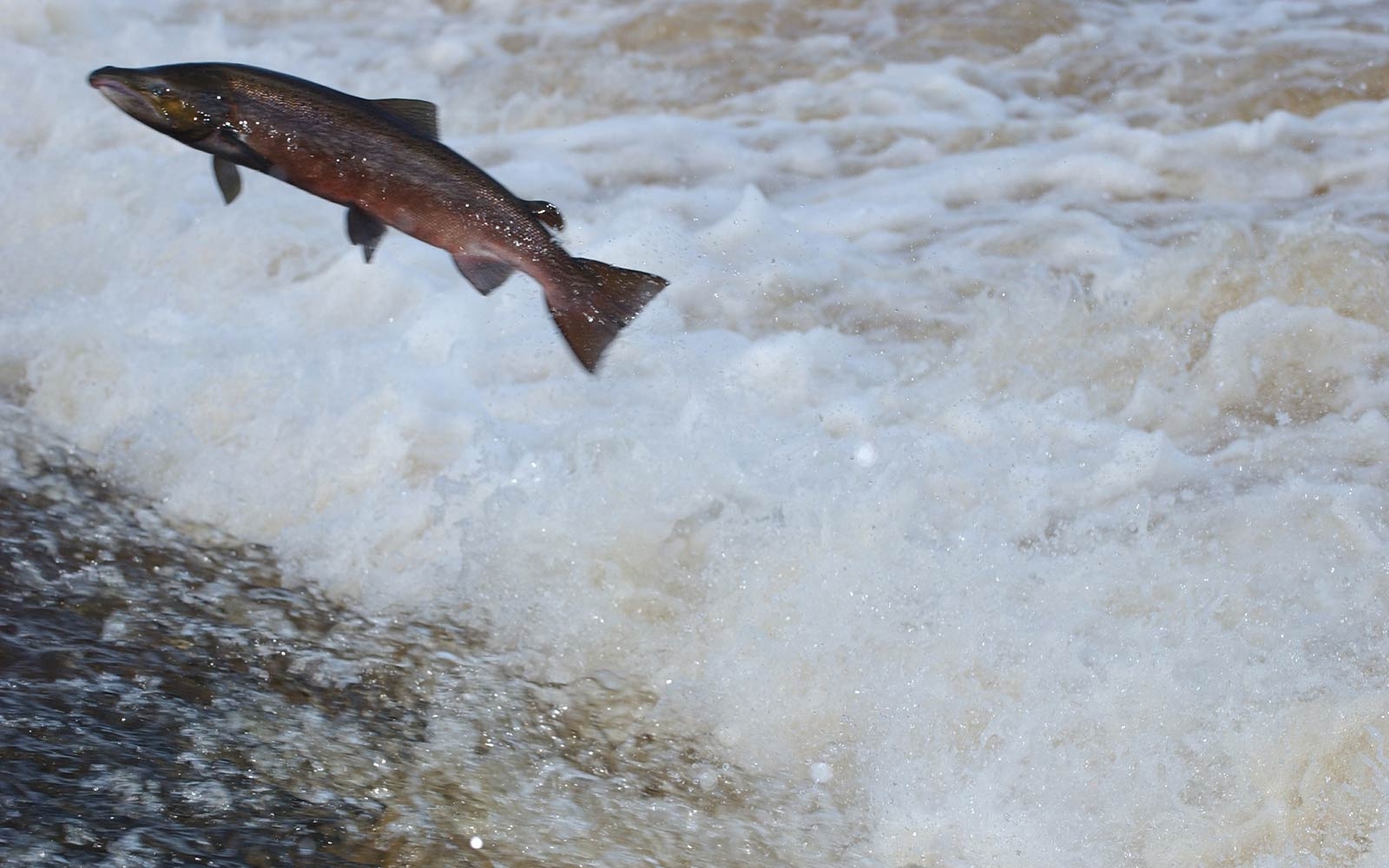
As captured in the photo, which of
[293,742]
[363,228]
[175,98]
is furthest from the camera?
[293,742]

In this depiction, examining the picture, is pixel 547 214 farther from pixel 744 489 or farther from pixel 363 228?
pixel 744 489

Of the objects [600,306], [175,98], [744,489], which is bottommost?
[744,489]

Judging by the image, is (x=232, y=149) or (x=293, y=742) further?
(x=293, y=742)

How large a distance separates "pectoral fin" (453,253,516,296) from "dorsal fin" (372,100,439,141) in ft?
0.66

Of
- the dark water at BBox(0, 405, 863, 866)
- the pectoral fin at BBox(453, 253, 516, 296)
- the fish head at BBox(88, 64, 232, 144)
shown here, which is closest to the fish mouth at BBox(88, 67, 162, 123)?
the fish head at BBox(88, 64, 232, 144)

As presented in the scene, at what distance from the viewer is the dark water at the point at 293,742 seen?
7.83 ft

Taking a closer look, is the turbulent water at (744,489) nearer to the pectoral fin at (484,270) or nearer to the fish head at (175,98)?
the pectoral fin at (484,270)

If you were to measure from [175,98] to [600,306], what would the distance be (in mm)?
723

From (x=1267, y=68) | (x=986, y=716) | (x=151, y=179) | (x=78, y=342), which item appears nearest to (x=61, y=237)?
(x=151, y=179)

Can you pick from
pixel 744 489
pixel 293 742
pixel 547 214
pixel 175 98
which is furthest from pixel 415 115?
pixel 744 489

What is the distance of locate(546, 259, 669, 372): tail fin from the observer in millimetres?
2361

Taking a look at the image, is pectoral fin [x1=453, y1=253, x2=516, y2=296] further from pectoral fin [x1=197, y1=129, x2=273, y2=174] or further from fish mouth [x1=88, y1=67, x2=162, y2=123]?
fish mouth [x1=88, y1=67, x2=162, y2=123]

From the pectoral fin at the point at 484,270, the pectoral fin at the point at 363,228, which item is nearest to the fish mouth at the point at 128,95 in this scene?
the pectoral fin at the point at 363,228

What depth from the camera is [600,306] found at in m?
2.38
